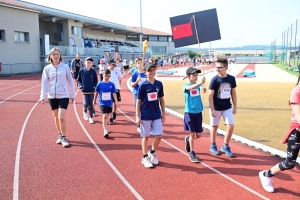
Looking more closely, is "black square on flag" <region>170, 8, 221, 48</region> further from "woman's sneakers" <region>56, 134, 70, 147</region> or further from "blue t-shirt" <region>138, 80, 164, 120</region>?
"woman's sneakers" <region>56, 134, 70, 147</region>

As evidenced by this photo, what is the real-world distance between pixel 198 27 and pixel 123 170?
14.2 ft

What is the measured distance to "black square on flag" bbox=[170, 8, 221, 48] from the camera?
7.20 meters

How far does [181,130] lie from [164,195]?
371 centimetres

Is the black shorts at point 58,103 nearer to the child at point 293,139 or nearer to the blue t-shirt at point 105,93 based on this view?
the blue t-shirt at point 105,93

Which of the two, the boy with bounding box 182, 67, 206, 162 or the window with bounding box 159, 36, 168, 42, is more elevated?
the window with bounding box 159, 36, 168, 42

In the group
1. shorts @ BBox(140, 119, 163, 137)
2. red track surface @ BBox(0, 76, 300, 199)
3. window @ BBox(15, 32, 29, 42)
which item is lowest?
red track surface @ BBox(0, 76, 300, 199)

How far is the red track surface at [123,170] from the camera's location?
13.1ft

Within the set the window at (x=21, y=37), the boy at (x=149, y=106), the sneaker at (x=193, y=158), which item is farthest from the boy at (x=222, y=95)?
the window at (x=21, y=37)

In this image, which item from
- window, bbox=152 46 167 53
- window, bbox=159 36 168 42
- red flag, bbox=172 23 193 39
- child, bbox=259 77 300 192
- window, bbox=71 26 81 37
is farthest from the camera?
window, bbox=159 36 168 42

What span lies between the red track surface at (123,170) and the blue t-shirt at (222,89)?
1011mm

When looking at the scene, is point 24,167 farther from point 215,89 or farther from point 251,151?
point 251,151

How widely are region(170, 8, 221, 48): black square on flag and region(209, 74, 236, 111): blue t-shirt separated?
229 cm

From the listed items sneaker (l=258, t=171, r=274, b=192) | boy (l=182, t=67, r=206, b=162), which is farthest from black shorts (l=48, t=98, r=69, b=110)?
sneaker (l=258, t=171, r=274, b=192)

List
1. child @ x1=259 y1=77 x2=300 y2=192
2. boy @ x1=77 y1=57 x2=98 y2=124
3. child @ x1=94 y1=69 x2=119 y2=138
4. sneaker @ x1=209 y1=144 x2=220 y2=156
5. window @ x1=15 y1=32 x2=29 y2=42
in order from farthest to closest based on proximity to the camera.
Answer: window @ x1=15 y1=32 x2=29 y2=42, boy @ x1=77 y1=57 x2=98 y2=124, child @ x1=94 y1=69 x2=119 y2=138, sneaker @ x1=209 y1=144 x2=220 y2=156, child @ x1=259 y1=77 x2=300 y2=192
